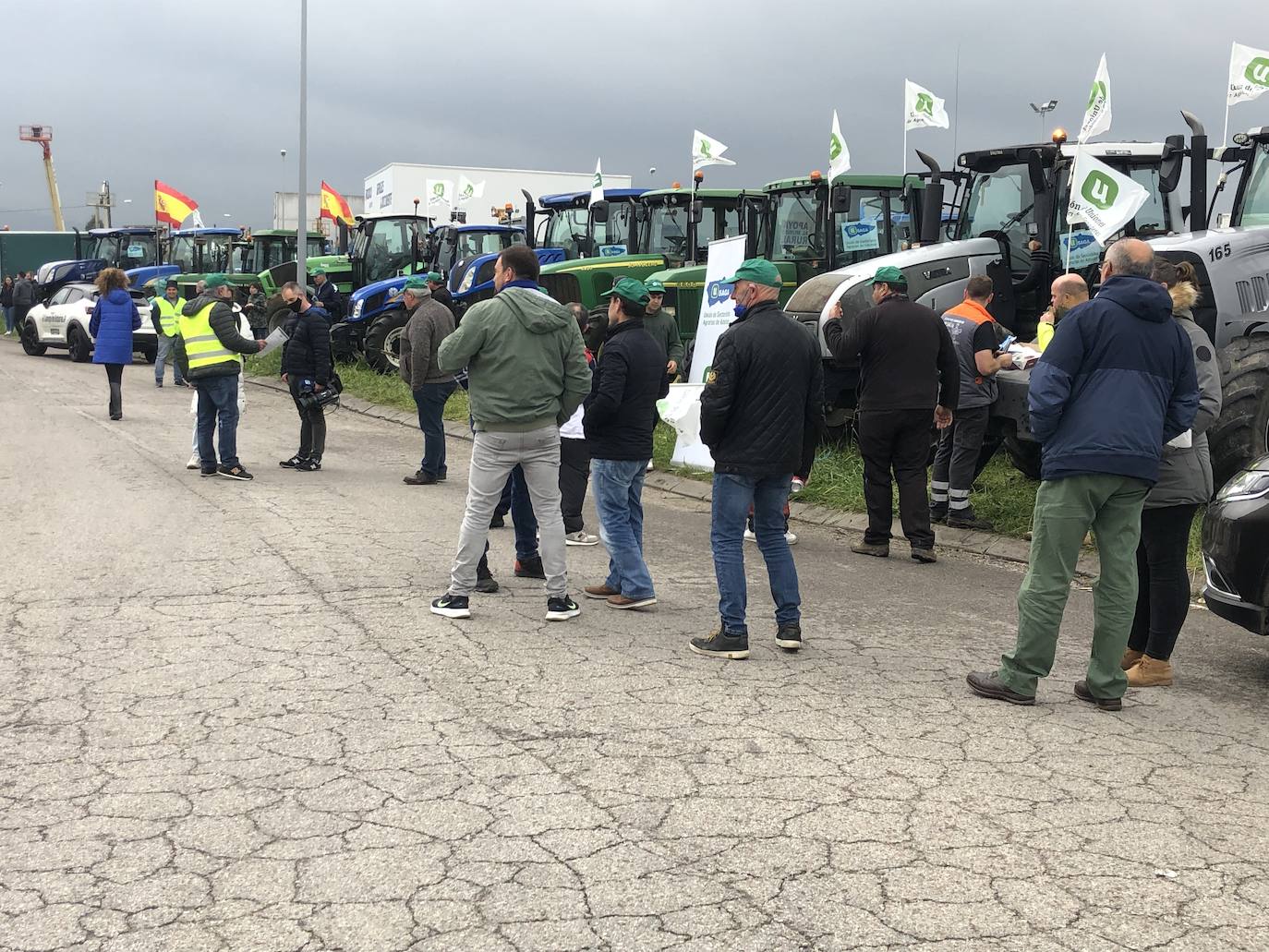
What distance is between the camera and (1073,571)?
5.83 metres

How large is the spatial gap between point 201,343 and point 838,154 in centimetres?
770

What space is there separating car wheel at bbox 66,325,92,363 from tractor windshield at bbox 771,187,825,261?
19189 millimetres

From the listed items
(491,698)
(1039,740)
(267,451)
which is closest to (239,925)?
(491,698)

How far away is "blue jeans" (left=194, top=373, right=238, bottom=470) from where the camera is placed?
1249 cm

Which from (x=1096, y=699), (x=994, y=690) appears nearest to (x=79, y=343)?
(x=994, y=690)

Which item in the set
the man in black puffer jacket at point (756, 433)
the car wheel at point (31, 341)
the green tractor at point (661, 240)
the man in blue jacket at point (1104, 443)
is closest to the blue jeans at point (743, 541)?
the man in black puffer jacket at point (756, 433)

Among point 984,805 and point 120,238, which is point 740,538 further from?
point 120,238

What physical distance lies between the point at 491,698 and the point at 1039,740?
7.46 ft

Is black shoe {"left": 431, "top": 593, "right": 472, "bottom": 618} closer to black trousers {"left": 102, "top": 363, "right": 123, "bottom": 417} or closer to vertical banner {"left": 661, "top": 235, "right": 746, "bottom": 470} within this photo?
vertical banner {"left": 661, "top": 235, "right": 746, "bottom": 470}

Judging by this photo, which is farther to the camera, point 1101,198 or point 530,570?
point 1101,198

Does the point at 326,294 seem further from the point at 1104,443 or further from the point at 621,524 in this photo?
the point at 1104,443

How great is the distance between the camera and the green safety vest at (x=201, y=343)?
12312mm

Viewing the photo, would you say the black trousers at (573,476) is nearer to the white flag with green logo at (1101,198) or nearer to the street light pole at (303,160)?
the white flag with green logo at (1101,198)

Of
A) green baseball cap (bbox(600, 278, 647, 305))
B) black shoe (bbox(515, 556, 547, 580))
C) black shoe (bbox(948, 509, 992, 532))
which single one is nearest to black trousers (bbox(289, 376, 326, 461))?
black shoe (bbox(515, 556, 547, 580))
